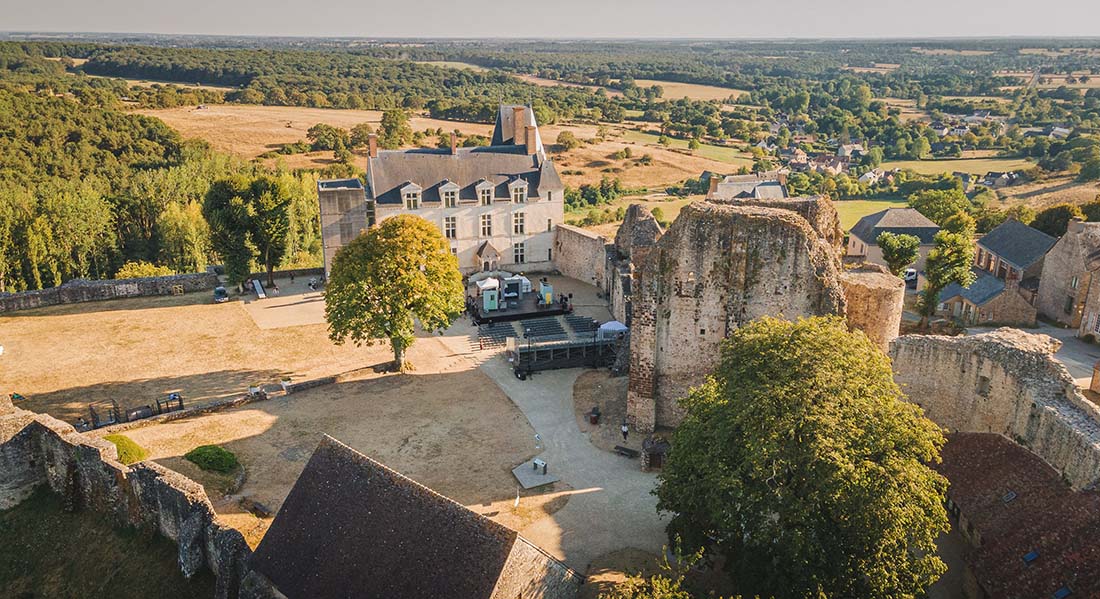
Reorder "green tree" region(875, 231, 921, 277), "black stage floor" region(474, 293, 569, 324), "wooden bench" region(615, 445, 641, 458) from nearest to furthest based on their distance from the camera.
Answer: "wooden bench" region(615, 445, 641, 458), "green tree" region(875, 231, 921, 277), "black stage floor" region(474, 293, 569, 324)

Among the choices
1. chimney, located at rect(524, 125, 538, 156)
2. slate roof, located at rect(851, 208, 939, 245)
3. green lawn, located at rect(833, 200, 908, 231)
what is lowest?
green lawn, located at rect(833, 200, 908, 231)

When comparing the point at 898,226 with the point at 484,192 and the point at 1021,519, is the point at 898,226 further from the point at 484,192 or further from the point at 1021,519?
the point at 1021,519

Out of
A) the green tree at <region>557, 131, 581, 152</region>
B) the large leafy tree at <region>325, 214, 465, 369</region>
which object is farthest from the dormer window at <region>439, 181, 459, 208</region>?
the green tree at <region>557, 131, 581, 152</region>

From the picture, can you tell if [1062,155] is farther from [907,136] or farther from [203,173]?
[203,173]

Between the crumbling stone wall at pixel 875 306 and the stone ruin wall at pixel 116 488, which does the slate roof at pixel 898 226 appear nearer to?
the crumbling stone wall at pixel 875 306

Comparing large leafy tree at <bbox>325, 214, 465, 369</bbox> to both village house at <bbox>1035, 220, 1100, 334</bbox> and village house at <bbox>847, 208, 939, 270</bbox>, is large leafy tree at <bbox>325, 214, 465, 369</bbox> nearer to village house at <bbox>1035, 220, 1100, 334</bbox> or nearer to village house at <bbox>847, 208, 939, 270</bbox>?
village house at <bbox>1035, 220, 1100, 334</bbox>

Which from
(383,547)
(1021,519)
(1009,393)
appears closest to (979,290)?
(1009,393)
